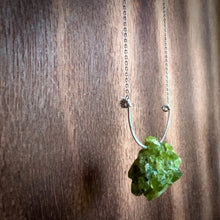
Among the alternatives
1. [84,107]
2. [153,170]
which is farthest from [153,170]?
[84,107]

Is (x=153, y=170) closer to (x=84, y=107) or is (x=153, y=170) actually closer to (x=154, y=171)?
(x=154, y=171)

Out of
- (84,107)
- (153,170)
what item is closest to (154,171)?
(153,170)

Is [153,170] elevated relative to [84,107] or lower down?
lower down

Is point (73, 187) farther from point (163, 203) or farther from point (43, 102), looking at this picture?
point (163, 203)

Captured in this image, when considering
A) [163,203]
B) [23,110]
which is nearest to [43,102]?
[23,110]
